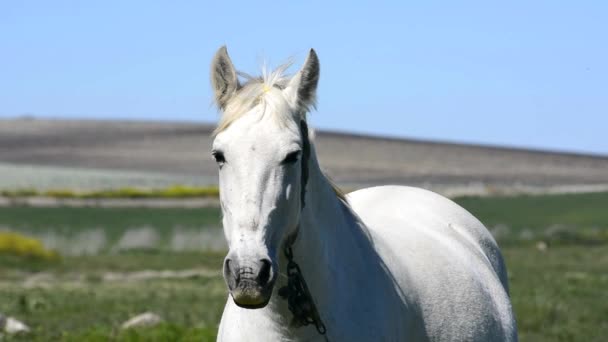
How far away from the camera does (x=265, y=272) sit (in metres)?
4.19

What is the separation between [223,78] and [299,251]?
730 millimetres

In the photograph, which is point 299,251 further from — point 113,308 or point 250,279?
point 113,308

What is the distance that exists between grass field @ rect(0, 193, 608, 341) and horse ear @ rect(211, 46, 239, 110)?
638cm

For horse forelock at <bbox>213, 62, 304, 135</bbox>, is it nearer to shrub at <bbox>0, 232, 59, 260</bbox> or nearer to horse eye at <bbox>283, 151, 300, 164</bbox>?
horse eye at <bbox>283, 151, 300, 164</bbox>

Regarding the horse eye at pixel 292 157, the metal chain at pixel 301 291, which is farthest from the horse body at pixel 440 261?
the horse eye at pixel 292 157

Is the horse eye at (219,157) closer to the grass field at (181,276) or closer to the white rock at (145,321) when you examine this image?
the grass field at (181,276)

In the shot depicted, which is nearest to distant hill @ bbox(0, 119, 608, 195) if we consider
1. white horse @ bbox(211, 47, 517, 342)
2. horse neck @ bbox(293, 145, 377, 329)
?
white horse @ bbox(211, 47, 517, 342)

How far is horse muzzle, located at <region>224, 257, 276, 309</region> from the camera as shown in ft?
13.6

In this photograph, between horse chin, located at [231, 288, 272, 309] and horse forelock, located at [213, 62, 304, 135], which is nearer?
horse chin, located at [231, 288, 272, 309]

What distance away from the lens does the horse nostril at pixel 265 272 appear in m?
4.16

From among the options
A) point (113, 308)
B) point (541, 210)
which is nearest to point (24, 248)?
point (113, 308)

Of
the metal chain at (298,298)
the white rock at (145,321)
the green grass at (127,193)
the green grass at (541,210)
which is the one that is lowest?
the green grass at (127,193)

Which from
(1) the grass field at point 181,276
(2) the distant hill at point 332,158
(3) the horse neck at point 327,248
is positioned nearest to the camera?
(3) the horse neck at point 327,248

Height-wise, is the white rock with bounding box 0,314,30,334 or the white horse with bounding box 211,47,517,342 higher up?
the white horse with bounding box 211,47,517,342
